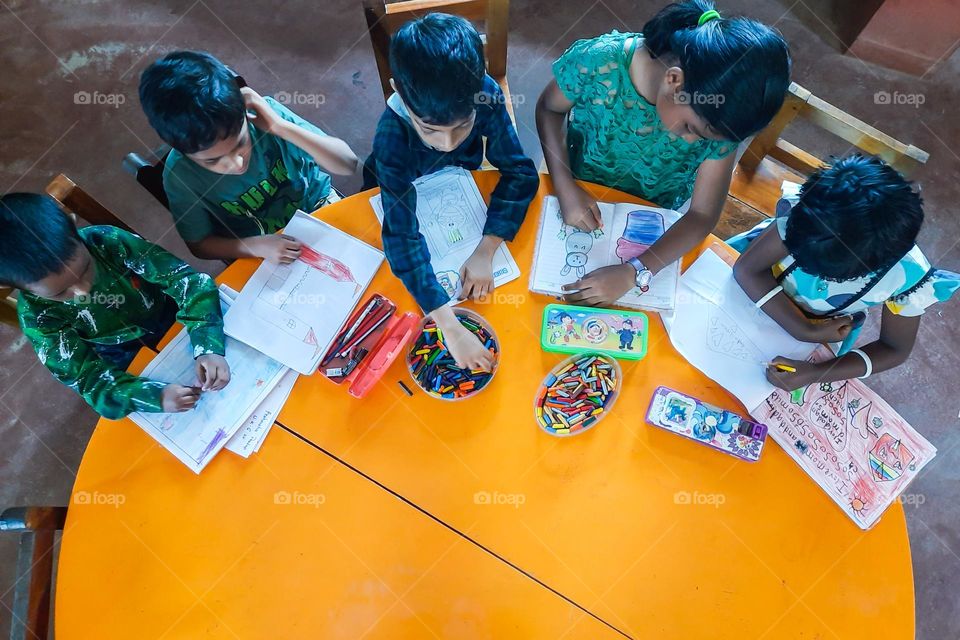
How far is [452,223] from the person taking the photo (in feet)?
4.62

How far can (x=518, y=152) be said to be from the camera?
1397mm

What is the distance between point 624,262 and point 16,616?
139 centimetres

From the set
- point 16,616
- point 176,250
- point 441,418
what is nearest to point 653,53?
point 441,418

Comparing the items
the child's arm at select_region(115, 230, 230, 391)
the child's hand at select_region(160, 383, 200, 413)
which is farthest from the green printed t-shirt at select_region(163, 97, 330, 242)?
the child's hand at select_region(160, 383, 200, 413)

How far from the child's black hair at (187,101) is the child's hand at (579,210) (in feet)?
2.46

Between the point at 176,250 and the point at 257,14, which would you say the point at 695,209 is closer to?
the point at 176,250

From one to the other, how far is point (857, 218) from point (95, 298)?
5.28ft

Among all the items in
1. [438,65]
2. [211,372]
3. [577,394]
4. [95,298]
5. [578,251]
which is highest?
[438,65]

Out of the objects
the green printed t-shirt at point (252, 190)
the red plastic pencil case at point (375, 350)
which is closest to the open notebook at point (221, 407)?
Result: the red plastic pencil case at point (375, 350)

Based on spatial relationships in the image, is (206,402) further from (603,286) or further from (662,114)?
(662,114)

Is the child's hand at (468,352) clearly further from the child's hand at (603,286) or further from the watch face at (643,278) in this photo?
the watch face at (643,278)

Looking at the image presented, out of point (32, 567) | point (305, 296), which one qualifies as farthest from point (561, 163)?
point (32, 567)

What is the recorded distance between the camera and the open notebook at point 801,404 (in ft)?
3.93

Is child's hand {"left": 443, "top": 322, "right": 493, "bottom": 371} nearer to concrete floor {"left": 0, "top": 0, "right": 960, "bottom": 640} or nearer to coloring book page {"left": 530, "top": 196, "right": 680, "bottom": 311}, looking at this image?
coloring book page {"left": 530, "top": 196, "right": 680, "bottom": 311}
